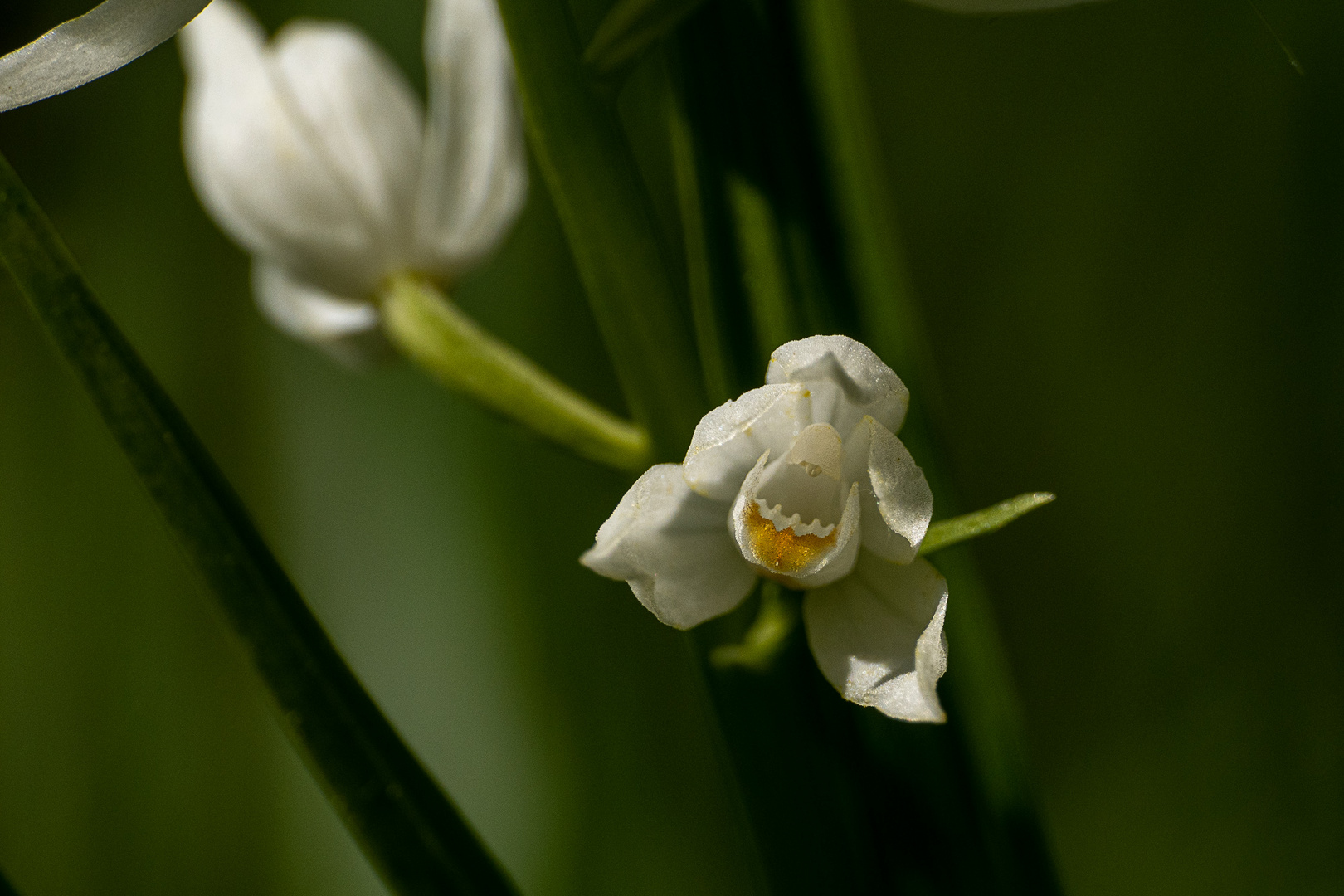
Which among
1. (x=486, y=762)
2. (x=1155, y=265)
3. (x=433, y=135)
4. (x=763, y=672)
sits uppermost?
(x=433, y=135)

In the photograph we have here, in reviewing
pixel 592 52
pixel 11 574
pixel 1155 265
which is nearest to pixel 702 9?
pixel 592 52

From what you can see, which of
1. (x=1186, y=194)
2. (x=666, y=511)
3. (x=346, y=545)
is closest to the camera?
(x=666, y=511)

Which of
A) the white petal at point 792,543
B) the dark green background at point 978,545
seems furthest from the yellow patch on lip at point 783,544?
the dark green background at point 978,545

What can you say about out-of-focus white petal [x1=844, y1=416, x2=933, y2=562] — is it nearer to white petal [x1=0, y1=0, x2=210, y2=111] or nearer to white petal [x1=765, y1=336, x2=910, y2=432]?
white petal [x1=765, y1=336, x2=910, y2=432]

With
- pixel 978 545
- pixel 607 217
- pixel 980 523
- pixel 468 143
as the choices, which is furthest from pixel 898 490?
pixel 978 545

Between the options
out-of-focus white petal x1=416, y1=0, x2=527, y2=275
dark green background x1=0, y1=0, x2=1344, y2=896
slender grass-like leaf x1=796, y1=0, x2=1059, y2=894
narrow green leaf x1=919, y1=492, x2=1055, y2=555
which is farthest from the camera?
dark green background x1=0, y1=0, x2=1344, y2=896

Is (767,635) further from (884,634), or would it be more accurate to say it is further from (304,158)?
(304,158)

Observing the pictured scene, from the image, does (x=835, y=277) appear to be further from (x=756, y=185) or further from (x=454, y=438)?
(x=454, y=438)

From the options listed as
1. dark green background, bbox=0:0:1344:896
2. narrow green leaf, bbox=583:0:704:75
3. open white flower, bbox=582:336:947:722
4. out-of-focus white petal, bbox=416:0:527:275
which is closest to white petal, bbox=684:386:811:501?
open white flower, bbox=582:336:947:722
